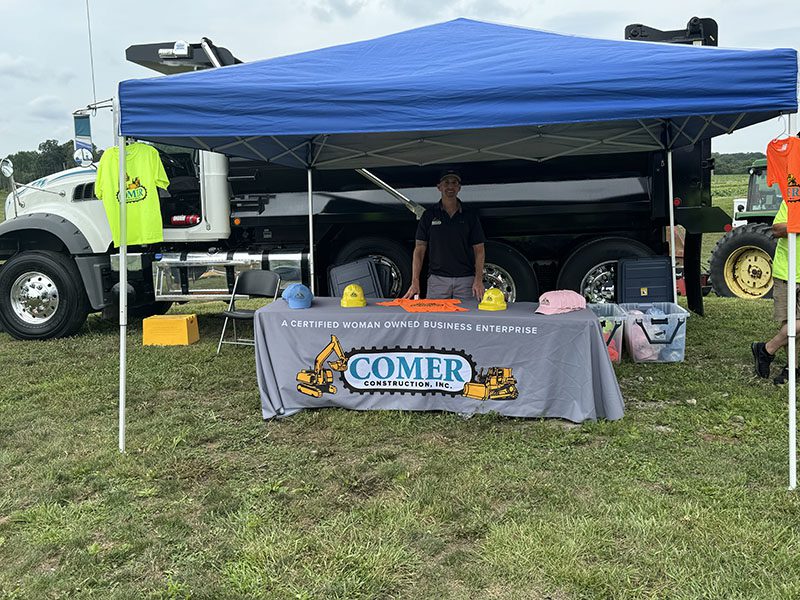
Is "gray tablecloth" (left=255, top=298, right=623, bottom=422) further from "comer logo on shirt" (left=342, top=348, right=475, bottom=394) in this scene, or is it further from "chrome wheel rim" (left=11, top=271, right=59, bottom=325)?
"chrome wheel rim" (left=11, top=271, right=59, bottom=325)

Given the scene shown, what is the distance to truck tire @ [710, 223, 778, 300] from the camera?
8406 millimetres

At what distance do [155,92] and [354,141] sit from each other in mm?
2343

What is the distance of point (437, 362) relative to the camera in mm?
3863

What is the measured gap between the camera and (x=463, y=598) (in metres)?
2.08

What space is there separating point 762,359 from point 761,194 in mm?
6433

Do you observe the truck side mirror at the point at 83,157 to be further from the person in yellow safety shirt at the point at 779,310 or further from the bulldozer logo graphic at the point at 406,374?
the person in yellow safety shirt at the point at 779,310

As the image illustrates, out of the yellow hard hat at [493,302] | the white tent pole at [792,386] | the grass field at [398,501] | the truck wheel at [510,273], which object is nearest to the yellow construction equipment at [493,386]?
the grass field at [398,501]

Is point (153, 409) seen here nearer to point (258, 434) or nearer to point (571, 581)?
point (258, 434)

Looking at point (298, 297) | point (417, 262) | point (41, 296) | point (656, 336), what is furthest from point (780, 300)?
point (41, 296)

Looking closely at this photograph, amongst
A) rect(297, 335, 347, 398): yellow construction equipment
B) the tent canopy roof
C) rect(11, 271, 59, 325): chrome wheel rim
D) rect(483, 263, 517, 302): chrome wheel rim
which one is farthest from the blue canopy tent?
rect(11, 271, 59, 325): chrome wheel rim

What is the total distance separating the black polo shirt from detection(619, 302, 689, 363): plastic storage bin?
1.45 meters

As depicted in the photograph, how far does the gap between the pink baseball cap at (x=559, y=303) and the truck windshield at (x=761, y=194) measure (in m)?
7.31

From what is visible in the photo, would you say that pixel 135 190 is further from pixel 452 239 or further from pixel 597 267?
pixel 597 267

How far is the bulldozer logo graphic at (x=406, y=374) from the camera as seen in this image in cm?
381
